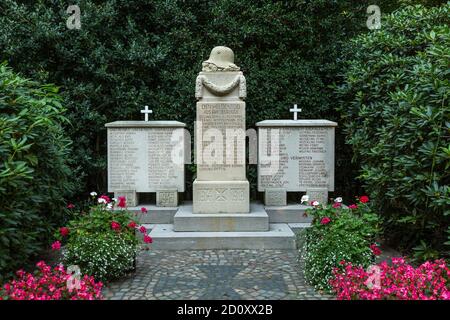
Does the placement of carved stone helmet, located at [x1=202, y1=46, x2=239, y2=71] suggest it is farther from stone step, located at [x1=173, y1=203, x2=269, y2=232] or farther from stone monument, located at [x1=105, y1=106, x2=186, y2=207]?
stone step, located at [x1=173, y1=203, x2=269, y2=232]

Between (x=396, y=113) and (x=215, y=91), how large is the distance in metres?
2.92

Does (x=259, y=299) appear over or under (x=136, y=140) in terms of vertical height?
under

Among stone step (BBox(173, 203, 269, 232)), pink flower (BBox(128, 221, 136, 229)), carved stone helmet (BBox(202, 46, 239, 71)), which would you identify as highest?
carved stone helmet (BBox(202, 46, 239, 71))

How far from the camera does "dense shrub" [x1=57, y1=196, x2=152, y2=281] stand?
17.3 feet

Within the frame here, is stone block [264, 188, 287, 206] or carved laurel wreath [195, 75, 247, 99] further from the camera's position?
stone block [264, 188, 287, 206]

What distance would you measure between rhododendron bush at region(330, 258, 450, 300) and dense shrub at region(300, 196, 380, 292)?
222 millimetres

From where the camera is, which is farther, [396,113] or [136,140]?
[136,140]

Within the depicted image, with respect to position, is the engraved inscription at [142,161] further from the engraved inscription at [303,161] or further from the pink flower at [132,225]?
the pink flower at [132,225]

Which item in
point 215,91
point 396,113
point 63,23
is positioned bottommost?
point 396,113

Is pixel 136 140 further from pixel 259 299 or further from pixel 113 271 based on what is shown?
pixel 259 299

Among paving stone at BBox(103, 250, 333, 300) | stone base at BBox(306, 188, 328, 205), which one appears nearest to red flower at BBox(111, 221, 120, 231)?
paving stone at BBox(103, 250, 333, 300)

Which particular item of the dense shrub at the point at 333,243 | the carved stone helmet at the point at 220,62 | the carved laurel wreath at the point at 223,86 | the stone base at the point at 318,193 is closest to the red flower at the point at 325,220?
the dense shrub at the point at 333,243

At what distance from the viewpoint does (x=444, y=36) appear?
664 centimetres

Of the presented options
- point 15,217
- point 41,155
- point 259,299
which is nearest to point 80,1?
point 41,155
